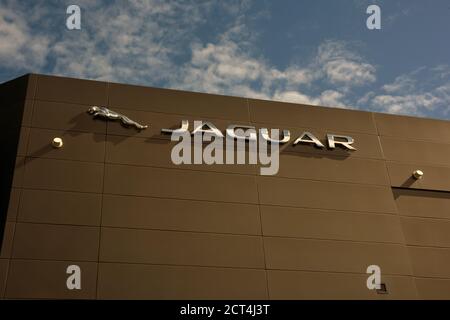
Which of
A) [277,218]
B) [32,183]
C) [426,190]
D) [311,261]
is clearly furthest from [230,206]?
[426,190]

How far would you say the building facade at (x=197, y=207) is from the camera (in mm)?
11711

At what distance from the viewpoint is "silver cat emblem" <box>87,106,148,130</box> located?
13680 millimetres

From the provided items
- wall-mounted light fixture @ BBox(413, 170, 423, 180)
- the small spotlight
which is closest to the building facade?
the small spotlight

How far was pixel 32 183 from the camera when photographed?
12305 millimetres

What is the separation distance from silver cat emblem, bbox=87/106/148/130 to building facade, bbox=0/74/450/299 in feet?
0.57

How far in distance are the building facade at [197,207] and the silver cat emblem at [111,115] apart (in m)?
0.17

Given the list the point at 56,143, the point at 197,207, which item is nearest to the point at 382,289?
the point at 197,207

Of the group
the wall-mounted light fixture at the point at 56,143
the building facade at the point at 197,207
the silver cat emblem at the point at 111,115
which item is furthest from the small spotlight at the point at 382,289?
the wall-mounted light fixture at the point at 56,143

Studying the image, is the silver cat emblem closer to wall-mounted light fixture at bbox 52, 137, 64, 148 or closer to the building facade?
the building facade

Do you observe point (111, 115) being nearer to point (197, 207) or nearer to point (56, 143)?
point (56, 143)

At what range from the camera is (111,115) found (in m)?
13.7

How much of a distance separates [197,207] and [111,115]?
3.48 meters

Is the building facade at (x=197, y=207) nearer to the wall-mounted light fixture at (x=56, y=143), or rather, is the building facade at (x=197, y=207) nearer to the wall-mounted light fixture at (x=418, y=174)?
the wall-mounted light fixture at (x=56, y=143)

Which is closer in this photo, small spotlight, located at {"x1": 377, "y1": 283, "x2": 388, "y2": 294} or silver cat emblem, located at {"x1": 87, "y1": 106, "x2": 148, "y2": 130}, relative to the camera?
small spotlight, located at {"x1": 377, "y1": 283, "x2": 388, "y2": 294}
